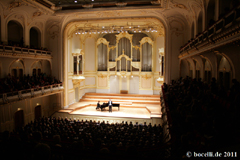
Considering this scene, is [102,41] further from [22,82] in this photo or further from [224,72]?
[224,72]

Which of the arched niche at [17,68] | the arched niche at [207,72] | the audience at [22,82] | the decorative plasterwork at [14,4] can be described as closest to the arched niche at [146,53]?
the audience at [22,82]

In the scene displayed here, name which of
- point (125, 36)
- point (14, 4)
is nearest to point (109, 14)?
point (125, 36)

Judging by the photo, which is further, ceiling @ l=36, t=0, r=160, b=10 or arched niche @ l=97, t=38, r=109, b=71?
arched niche @ l=97, t=38, r=109, b=71

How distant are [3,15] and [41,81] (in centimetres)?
558

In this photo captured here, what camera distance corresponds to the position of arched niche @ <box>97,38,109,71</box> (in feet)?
72.3

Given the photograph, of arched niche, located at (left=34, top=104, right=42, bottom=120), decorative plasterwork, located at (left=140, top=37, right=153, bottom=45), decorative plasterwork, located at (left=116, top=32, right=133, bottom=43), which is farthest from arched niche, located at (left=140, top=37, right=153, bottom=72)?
arched niche, located at (left=34, top=104, right=42, bottom=120)

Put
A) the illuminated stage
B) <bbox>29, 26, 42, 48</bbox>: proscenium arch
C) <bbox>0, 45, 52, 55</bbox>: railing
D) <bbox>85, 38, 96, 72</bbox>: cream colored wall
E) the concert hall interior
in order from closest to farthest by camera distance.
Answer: the concert hall interior
<bbox>0, 45, 52, 55</bbox>: railing
the illuminated stage
<bbox>29, 26, 42, 48</bbox>: proscenium arch
<bbox>85, 38, 96, 72</bbox>: cream colored wall

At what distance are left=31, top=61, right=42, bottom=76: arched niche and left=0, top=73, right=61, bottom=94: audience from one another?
0.70 m

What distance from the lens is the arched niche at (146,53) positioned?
2109cm

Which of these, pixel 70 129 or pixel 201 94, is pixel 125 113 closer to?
pixel 70 129

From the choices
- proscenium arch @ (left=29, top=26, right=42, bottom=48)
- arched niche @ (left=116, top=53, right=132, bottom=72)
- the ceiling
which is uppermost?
the ceiling

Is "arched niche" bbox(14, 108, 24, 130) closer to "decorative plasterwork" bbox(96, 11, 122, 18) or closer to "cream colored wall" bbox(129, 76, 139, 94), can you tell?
"decorative plasterwork" bbox(96, 11, 122, 18)

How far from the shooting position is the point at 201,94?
6.62m

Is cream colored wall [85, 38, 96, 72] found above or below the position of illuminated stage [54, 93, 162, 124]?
above
